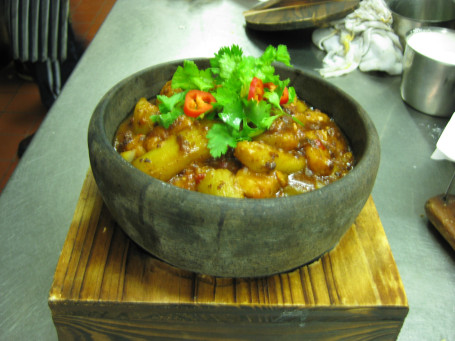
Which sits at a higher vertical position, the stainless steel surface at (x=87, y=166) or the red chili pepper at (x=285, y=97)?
the red chili pepper at (x=285, y=97)

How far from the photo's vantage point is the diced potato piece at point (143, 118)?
131cm

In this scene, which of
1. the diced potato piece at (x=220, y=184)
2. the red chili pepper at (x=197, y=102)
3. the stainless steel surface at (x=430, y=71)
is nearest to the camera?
the diced potato piece at (x=220, y=184)

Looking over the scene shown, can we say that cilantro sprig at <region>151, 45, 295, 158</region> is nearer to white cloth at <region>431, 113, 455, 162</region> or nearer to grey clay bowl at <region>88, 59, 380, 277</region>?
grey clay bowl at <region>88, 59, 380, 277</region>

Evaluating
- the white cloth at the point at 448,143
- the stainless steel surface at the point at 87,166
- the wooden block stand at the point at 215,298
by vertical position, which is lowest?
the stainless steel surface at the point at 87,166

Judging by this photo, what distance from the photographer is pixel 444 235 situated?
1571mm

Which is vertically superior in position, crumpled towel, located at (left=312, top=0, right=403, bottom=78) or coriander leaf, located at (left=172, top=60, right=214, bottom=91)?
coriander leaf, located at (left=172, top=60, right=214, bottom=91)

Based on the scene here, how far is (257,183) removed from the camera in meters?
1.11

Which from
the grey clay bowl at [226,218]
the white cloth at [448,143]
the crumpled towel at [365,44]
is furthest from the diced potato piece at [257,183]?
the crumpled towel at [365,44]

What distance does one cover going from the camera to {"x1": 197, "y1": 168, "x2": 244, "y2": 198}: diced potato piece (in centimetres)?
109

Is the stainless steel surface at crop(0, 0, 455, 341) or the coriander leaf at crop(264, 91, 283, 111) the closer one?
the coriander leaf at crop(264, 91, 283, 111)

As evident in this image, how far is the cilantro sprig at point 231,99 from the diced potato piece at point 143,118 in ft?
0.16

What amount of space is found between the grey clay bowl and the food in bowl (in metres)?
0.11

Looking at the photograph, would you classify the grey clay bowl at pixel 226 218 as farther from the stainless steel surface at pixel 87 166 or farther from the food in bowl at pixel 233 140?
the stainless steel surface at pixel 87 166

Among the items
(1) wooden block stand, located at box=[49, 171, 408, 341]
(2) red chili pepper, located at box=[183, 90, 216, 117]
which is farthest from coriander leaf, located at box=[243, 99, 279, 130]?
(1) wooden block stand, located at box=[49, 171, 408, 341]
